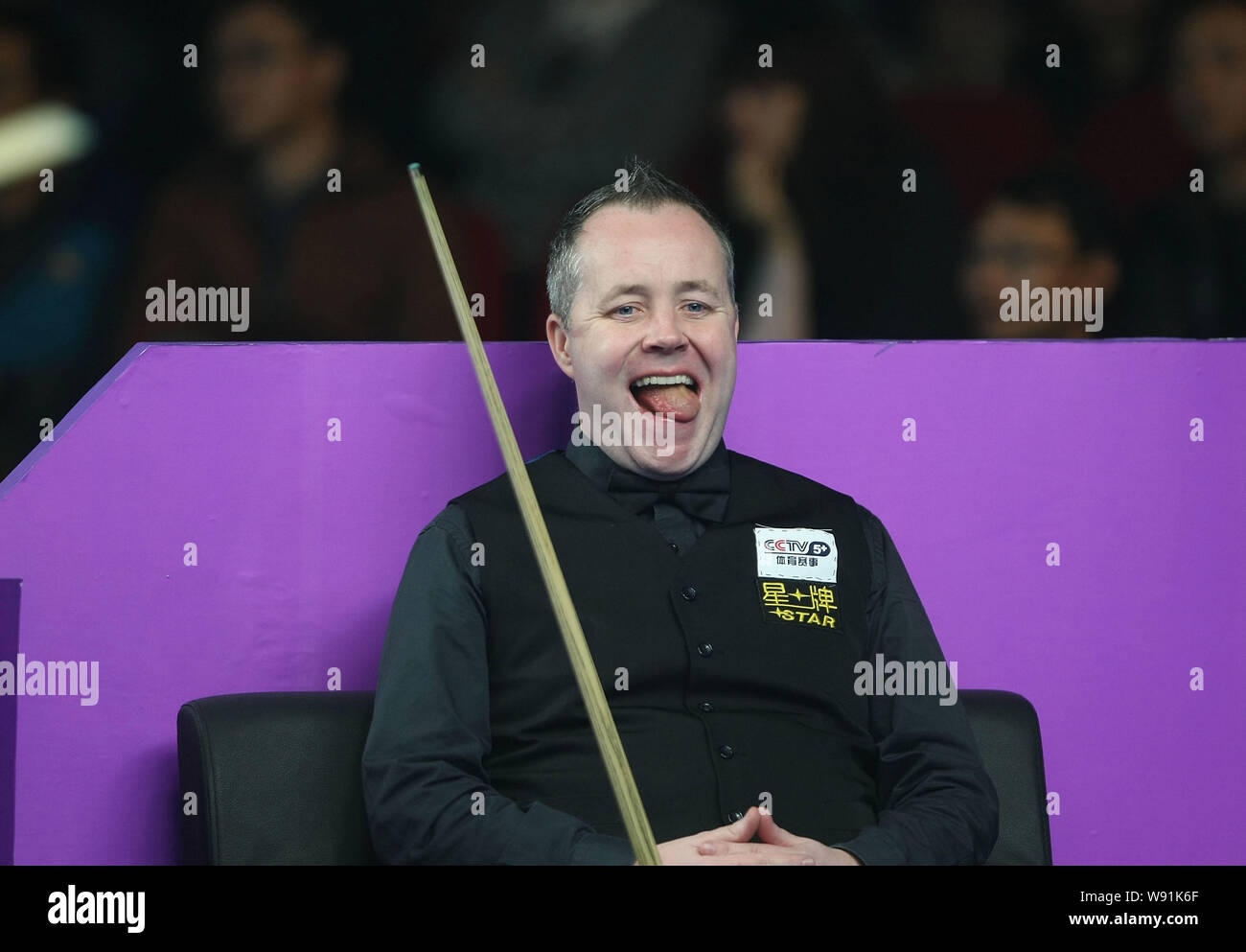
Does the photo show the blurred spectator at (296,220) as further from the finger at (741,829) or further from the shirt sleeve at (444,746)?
the finger at (741,829)

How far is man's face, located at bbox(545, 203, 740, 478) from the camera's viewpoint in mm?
1885

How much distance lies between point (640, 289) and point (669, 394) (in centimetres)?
14

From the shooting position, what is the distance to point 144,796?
1907 mm

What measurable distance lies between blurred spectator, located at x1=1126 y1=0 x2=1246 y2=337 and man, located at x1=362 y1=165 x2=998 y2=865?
153 centimetres

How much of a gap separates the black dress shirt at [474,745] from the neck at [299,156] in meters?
1.55

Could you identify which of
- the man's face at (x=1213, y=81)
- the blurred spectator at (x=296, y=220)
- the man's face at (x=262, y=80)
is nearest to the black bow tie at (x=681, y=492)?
the blurred spectator at (x=296, y=220)

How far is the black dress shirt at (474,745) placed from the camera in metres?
1.57

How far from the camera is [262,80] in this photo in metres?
3.24

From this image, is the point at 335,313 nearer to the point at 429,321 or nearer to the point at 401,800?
the point at 429,321

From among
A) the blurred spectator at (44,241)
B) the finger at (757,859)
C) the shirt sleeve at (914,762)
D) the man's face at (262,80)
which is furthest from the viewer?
the man's face at (262,80)

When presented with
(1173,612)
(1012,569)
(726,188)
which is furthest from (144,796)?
(726,188)

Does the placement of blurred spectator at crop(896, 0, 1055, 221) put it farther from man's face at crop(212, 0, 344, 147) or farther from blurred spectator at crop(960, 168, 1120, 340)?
man's face at crop(212, 0, 344, 147)
